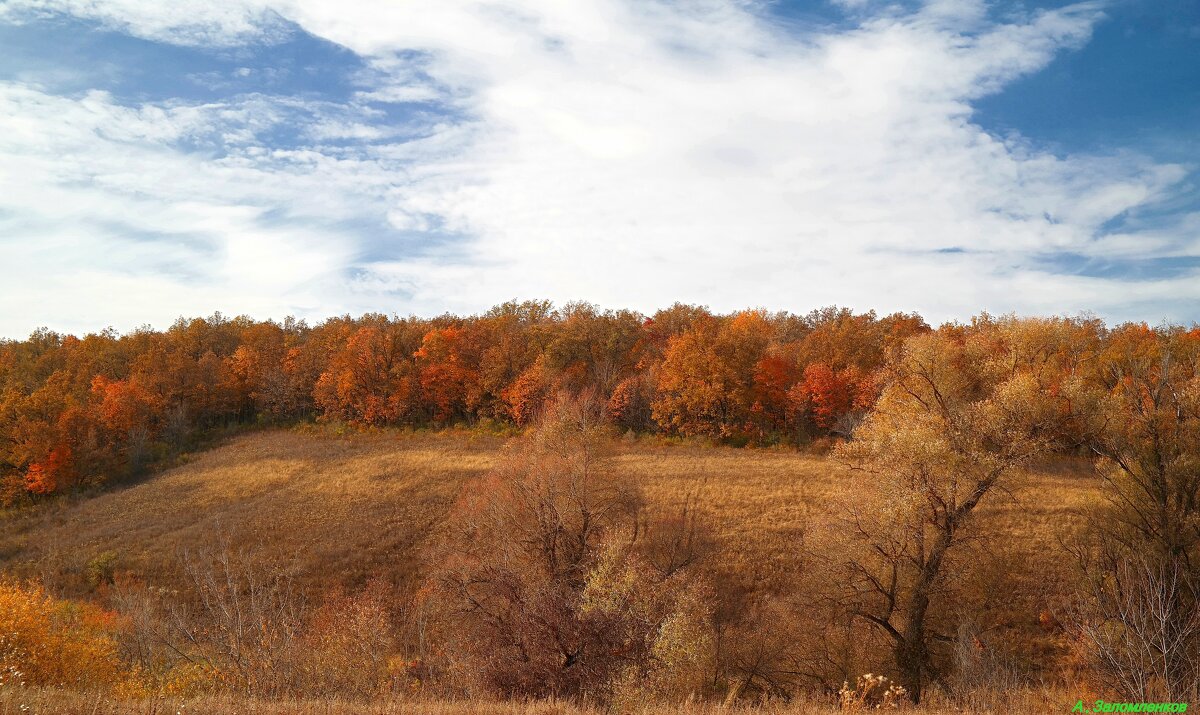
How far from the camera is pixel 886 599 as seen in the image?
78.7ft

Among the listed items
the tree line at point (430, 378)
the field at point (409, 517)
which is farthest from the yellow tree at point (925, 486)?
the tree line at point (430, 378)

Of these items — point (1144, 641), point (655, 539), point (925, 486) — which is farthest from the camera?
point (655, 539)

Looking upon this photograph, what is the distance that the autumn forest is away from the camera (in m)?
17.0

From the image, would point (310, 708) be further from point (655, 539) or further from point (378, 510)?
point (378, 510)

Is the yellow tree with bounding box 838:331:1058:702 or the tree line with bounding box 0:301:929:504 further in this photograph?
the tree line with bounding box 0:301:929:504

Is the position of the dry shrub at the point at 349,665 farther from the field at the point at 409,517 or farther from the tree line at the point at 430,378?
the tree line at the point at 430,378

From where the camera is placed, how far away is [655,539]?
34969 millimetres

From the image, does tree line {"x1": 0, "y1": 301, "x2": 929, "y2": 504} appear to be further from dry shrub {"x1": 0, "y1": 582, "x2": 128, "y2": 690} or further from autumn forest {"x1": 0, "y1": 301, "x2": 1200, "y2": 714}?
dry shrub {"x1": 0, "y1": 582, "x2": 128, "y2": 690}

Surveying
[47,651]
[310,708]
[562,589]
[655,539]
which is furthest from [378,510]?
[310,708]

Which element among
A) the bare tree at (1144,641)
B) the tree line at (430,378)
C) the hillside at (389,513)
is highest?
the tree line at (430,378)

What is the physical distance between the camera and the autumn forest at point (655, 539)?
55.8 feet

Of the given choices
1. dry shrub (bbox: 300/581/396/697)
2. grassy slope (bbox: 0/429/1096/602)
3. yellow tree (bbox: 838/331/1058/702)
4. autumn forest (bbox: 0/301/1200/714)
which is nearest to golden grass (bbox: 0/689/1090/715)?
autumn forest (bbox: 0/301/1200/714)

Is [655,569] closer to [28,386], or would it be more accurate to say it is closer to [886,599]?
[886,599]

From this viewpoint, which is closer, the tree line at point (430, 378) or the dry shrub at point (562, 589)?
the dry shrub at point (562, 589)
